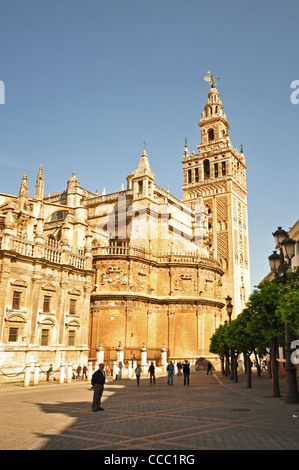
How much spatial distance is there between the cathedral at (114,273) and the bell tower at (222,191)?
255 mm

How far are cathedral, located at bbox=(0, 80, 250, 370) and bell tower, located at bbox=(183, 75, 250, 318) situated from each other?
0.26 m

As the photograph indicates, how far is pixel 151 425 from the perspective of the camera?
11.1 metres

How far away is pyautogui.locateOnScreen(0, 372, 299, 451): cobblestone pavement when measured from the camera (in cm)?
859

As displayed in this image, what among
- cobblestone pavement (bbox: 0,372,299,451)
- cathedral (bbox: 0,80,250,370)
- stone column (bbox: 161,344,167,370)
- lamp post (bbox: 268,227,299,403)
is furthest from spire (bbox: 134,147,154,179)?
lamp post (bbox: 268,227,299,403)

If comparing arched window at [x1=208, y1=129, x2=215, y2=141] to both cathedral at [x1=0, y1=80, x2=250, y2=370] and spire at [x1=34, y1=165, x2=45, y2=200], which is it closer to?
cathedral at [x1=0, y1=80, x2=250, y2=370]

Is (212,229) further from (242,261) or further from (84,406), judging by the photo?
(84,406)

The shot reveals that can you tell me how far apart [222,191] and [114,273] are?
32031mm

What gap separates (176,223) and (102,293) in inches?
664

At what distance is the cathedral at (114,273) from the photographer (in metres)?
28.0

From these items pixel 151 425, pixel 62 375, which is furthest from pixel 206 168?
pixel 151 425

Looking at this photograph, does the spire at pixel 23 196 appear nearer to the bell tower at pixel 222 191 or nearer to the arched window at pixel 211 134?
the bell tower at pixel 222 191

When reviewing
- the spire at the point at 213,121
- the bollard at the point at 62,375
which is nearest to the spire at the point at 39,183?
the bollard at the point at 62,375

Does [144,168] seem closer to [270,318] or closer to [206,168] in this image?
[206,168]
